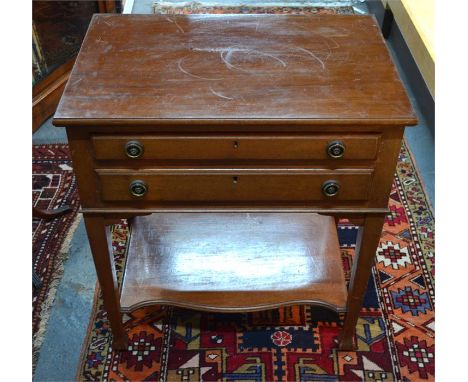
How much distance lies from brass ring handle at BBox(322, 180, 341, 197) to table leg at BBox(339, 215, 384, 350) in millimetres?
134

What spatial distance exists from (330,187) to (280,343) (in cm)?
69

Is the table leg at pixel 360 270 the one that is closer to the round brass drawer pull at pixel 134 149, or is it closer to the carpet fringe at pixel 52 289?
the round brass drawer pull at pixel 134 149

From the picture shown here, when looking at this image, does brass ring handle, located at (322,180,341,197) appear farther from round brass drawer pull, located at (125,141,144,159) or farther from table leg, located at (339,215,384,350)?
round brass drawer pull, located at (125,141,144,159)

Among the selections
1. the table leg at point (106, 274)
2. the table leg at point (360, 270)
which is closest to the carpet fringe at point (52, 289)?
the table leg at point (106, 274)

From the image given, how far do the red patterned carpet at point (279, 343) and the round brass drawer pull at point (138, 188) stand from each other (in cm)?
67

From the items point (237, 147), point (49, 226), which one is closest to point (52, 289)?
point (49, 226)

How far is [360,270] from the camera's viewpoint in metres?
1.46

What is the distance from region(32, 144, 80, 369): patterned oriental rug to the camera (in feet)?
6.07

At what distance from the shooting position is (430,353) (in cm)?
170

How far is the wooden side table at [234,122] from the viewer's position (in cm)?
116

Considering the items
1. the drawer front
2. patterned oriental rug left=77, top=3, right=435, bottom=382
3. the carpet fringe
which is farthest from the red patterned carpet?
the drawer front

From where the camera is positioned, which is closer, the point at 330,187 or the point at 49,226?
the point at 330,187

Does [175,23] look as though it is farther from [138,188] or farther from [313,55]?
[138,188]

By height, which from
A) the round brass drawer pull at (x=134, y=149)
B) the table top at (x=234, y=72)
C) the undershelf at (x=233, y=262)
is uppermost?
the table top at (x=234, y=72)
